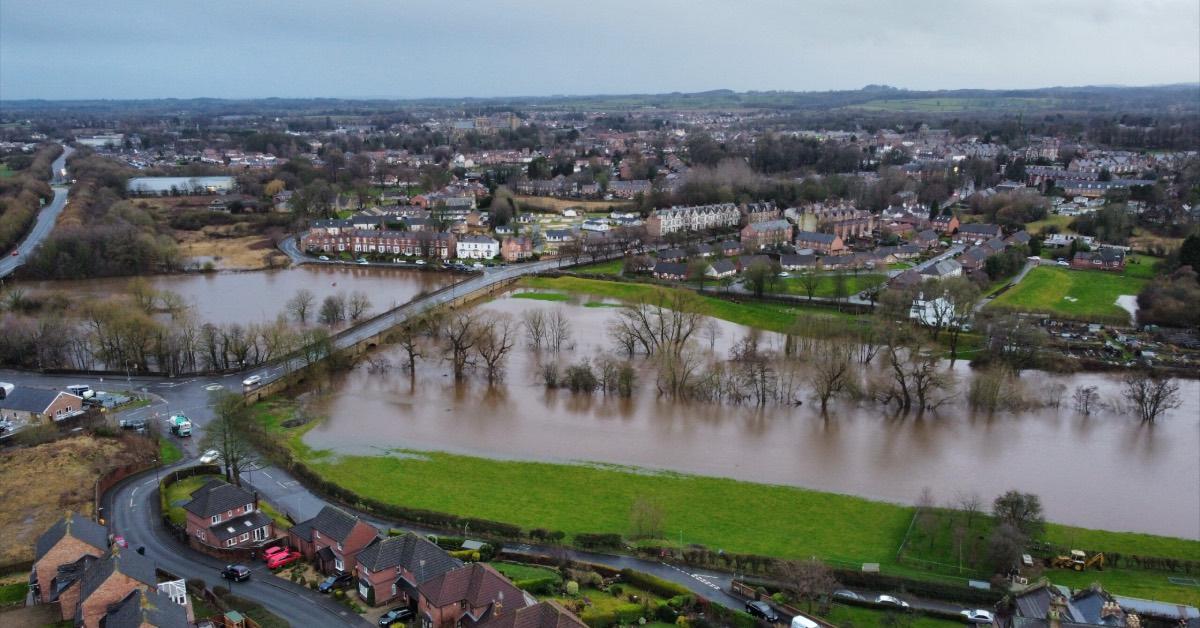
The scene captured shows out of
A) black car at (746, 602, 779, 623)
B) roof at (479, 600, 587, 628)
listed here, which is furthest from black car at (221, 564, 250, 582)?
black car at (746, 602, 779, 623)

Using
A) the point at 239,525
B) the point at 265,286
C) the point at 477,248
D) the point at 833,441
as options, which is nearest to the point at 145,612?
the point at 239,525

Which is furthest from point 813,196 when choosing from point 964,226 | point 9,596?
point 9,596

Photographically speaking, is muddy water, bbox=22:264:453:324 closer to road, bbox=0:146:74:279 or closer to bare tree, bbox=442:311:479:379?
road, bbox=0:146:74:279

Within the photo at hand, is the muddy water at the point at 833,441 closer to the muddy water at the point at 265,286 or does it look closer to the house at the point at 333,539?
the house at the point at 333,539

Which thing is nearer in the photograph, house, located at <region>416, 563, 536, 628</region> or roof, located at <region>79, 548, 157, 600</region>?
roof, located at <region>79, 548, 157, 600</region>

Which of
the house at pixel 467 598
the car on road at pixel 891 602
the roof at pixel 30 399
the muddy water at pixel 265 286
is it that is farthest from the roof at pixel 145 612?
the muddy water at pixel 265 286

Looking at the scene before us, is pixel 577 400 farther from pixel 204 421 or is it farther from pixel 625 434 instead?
pixel 204 421

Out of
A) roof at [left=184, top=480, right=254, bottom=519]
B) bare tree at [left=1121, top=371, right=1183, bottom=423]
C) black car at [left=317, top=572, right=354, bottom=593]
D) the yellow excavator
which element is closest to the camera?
black car at [left=317, top=572, right=354, bottom=593]
